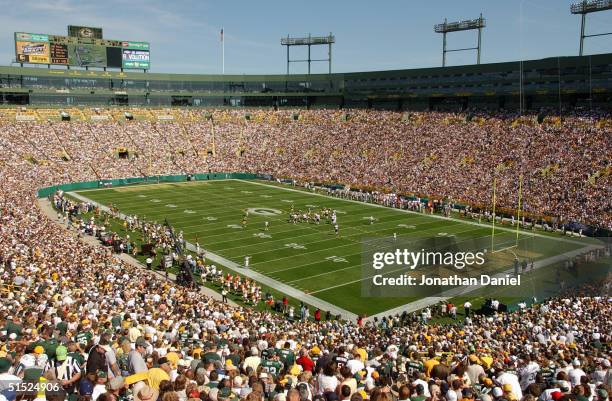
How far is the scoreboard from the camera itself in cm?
6072

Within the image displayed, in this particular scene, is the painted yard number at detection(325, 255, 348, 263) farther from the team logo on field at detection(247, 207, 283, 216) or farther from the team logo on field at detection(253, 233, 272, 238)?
the team logo on field at detection(247, 207, 283, 216)

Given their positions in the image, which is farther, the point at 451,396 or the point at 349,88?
the point at 349,88

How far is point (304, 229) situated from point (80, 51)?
4586 cm

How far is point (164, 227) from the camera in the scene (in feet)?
107

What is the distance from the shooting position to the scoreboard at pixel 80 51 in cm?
6072

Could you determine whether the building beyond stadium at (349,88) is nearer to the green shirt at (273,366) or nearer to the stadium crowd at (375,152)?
the stadium crowd at (375,152)

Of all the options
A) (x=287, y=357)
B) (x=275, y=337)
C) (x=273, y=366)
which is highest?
(x=273, y=366)

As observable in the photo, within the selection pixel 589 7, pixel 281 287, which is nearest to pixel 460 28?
pixel 589 7

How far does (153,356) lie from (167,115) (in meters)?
65.9

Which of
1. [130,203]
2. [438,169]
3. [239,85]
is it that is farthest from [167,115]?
[438,169]

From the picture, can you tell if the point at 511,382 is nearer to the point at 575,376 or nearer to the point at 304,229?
the point at 575,376

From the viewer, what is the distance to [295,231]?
32.8m

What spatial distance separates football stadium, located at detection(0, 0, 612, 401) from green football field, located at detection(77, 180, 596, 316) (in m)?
0.23

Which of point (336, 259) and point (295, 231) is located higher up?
point (295, 231)
